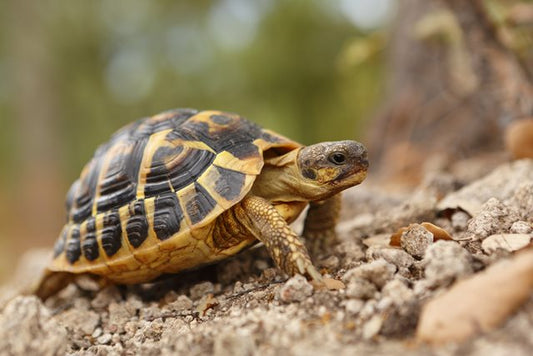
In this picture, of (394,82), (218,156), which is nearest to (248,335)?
(218,156)

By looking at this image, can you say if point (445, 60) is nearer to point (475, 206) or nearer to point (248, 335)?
point (475, 206)

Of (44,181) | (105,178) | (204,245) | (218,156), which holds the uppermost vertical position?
(218,156)

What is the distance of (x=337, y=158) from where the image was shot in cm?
256

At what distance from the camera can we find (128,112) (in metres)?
18.3

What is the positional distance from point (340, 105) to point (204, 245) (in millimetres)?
16153

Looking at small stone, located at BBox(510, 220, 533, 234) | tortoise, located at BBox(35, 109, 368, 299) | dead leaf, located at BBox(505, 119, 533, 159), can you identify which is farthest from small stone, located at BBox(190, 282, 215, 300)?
dead leaf, located at BBox(505, 119, 533, 159)

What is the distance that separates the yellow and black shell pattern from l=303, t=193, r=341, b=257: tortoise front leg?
43 centimetres

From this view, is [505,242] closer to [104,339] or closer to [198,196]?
[198,196]

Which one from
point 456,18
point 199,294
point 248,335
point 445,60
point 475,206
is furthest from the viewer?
point 445,60

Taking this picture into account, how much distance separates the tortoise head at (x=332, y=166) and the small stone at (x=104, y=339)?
49.5 inches

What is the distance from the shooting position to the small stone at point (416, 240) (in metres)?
2.30

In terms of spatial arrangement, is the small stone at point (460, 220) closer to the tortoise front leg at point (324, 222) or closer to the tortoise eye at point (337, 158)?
the tortoise front leg at point (324, 222)

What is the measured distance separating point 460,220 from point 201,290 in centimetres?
155

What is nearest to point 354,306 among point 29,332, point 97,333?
point 29,332
